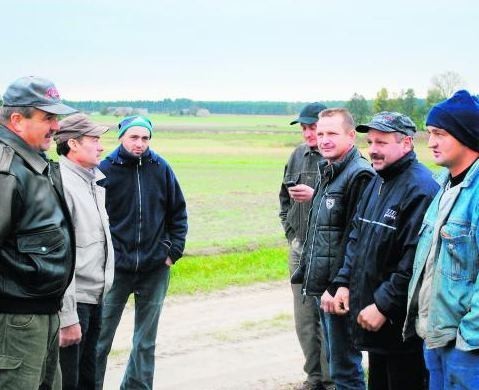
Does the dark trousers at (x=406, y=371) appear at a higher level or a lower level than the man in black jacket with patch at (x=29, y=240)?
lower

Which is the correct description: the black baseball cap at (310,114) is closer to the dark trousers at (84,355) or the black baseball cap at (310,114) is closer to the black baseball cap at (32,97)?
the dark trousers at (84,355)

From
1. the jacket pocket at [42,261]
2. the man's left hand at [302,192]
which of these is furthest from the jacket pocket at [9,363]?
the man's left hand at [302,192]

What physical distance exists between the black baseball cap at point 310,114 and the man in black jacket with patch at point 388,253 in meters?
1.58

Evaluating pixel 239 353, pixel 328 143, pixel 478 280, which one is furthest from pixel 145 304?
pixel 478 280

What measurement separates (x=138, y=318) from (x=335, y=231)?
6.05ft

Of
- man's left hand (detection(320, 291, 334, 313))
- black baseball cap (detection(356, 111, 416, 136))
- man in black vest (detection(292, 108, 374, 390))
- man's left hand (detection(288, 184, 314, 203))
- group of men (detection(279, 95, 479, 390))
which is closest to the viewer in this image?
group of men (detection(279, 95, 479, 390))

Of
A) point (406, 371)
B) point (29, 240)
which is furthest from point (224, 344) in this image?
point (29, 240)

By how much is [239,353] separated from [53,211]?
378 cm

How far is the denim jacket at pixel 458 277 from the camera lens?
3.99 m

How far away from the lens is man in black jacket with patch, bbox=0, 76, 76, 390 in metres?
3.88

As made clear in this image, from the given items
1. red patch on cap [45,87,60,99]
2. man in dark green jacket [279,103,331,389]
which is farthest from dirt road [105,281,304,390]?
red patch on cap [45,87,60,99]

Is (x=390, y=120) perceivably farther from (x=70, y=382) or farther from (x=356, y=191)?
(x=70, y=382)

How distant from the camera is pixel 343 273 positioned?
5.23 metres

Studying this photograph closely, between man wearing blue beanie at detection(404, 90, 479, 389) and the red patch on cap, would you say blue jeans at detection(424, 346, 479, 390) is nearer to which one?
man wearing blue beanie at detection(404, 90, 479, 389)
